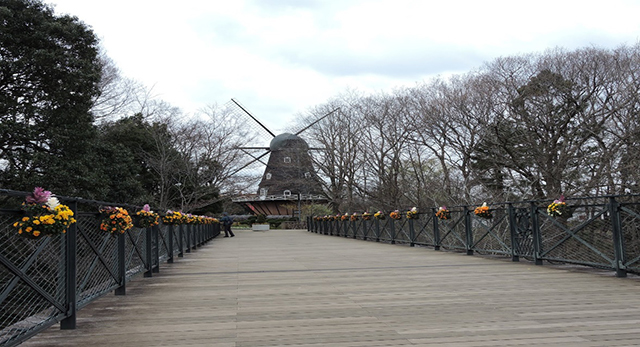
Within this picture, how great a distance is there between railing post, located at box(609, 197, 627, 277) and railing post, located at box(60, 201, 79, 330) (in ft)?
18.9

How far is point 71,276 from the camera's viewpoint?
3.91 m

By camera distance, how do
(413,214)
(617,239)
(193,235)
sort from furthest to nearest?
(193,235)
(413,214)
(617,239)

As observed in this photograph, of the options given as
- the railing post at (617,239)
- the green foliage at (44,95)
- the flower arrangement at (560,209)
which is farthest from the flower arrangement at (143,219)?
the green foliage at (44,95)

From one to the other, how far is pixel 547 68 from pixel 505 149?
2.83 metres

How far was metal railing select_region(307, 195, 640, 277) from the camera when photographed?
629 cm

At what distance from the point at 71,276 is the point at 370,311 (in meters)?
2.38

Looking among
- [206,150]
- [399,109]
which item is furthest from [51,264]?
[206,150]

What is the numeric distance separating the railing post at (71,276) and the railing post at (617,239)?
577cm

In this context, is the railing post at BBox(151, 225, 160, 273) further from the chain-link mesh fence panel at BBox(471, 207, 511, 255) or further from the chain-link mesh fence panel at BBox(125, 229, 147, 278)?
the chain-link mesh fence panel at BBox(471, 207, 511, 255)

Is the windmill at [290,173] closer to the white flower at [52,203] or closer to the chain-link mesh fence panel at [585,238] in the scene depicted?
the chain-link mesh fence panel at [585,238]

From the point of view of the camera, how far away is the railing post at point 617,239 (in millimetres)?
6199

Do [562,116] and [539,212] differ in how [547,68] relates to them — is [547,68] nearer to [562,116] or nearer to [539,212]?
[562,116]

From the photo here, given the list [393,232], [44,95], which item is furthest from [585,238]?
[44,95]

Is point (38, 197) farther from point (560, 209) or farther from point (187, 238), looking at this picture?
point (187, 238)
